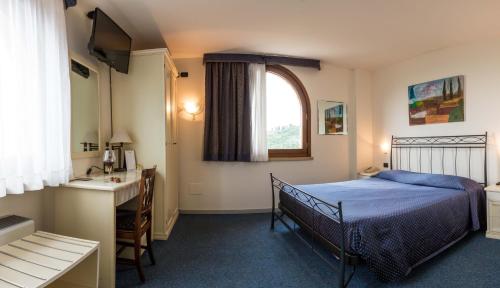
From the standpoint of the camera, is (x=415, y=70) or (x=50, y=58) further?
(x=415, y=70)

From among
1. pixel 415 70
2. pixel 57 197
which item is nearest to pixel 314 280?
pixel 57 197

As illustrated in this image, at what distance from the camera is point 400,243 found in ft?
5.64

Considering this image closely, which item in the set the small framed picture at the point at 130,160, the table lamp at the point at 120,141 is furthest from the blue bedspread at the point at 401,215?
the table lamp at the point at 120,141

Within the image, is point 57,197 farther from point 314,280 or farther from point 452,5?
point 452,5

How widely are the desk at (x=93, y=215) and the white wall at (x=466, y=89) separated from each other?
4120mm

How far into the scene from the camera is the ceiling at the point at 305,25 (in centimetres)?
233

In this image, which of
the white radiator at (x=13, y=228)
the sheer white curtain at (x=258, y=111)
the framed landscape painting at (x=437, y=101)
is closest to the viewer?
the white radiator at (x=13, y=228)

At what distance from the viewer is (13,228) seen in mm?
1397

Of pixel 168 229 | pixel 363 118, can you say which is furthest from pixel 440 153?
pixel 168 229

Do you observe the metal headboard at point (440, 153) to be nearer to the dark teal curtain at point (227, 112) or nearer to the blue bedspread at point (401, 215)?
the blue bedspread at point (401, 215)

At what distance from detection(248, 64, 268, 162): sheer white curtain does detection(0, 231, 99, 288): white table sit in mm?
2393

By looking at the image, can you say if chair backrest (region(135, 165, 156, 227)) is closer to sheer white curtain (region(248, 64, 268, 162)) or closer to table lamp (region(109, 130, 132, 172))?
table lamp (region(109, 130, 132, 172))

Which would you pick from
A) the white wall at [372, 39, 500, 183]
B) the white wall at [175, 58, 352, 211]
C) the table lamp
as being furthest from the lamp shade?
the white wall at [372, 39, 500, 183]

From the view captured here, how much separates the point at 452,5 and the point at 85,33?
3.68m
